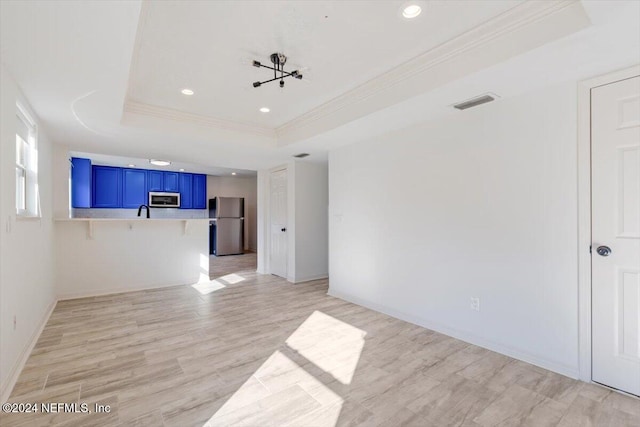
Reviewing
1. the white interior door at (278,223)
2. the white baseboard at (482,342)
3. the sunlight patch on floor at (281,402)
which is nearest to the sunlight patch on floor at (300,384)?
the sunlight patch on floor at (281,402)

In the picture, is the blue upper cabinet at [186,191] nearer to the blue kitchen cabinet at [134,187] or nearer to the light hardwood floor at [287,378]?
the blue kitchen cabinet at [134,187]

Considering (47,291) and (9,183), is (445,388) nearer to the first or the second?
(9,183)

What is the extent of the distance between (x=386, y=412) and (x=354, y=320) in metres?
1.69

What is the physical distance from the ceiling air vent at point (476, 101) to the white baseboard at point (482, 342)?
7.15ft

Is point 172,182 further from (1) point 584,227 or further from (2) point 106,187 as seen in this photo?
(1) point 584,227

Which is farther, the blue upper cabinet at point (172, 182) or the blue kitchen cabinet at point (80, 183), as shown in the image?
the blue upper cabinet at point (172, 182)

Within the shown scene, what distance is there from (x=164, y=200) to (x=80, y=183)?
1.87m

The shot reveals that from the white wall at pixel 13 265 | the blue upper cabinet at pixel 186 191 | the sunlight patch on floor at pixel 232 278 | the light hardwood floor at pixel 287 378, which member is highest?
the blue upper cabinet at pixel 186 191

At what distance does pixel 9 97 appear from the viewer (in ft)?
7.25

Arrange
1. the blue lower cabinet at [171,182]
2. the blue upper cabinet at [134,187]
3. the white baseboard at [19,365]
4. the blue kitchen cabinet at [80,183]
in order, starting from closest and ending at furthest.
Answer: the white baseboard at [19,365] < the blue kitchen cabinet at [80,183] < the blue upper cabinet at [134,187] < the blue lower cabinet at [171,182]

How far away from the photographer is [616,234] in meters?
2.16

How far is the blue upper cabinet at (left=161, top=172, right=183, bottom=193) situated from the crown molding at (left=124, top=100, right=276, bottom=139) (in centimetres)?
489

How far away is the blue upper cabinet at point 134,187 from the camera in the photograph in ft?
24.7

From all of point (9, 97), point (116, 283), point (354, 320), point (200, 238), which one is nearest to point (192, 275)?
point (200, 238)
